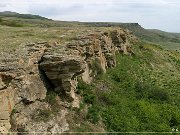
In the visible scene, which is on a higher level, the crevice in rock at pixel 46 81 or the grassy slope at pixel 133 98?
the crevice in rock at pixel 46 81

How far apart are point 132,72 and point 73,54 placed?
1360 centimetres

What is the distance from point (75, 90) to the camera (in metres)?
25.8

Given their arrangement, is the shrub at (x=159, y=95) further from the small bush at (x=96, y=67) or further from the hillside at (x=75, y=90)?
the small bush at (x=96, y=67)

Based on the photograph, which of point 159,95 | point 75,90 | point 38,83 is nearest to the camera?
point 38,83

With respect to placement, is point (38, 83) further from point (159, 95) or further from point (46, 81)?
point (159, 95)

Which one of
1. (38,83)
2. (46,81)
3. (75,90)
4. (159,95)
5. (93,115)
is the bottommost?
(159,95)

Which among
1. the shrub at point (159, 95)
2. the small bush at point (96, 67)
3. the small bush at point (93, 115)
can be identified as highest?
the small bush at point (96, 67)

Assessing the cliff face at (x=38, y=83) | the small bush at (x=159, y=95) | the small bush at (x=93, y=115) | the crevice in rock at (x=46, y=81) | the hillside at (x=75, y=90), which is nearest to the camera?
the cliff face at (x=38, y=83)

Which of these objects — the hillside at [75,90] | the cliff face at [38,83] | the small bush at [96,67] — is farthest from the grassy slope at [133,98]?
the cliff face at [38,83]

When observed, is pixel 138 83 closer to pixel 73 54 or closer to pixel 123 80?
pixel 123 80

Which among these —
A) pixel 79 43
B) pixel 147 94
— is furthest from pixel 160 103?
pixel 79 43

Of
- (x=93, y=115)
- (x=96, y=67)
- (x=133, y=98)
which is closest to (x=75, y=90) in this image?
(x=93, y=115)

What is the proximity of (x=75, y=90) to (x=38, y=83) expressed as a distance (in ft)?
12.7

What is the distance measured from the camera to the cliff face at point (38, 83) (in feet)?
65.1
